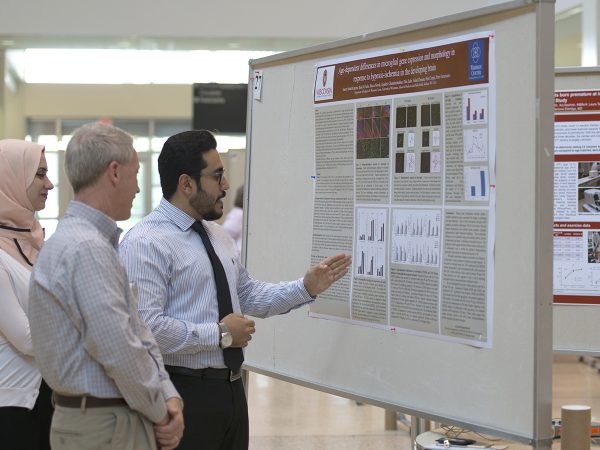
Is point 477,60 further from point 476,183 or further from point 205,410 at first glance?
point 205,410

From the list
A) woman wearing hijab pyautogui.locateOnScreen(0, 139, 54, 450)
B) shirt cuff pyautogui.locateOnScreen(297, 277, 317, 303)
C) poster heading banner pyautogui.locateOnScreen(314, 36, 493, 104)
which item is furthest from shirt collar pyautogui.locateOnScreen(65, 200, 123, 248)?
poster heading banner pyautogui.locateOnScreen(314, 36, 493, 104)

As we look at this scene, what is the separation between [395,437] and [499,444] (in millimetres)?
2661

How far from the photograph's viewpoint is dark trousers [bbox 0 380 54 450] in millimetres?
2869

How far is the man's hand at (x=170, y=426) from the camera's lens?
2221 mm

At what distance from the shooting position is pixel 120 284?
212 cm

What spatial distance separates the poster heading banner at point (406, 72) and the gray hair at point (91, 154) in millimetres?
942

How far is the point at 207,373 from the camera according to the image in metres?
2.72

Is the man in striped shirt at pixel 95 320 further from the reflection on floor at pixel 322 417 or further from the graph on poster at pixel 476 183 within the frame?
the reflection on floor at pixel 322 417

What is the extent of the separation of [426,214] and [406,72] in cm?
45

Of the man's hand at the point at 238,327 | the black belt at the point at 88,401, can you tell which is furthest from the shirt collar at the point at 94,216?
the man's hand at the point at 238,327

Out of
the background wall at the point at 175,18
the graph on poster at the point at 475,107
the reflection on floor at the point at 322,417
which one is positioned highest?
the background wall at the point at 175,18

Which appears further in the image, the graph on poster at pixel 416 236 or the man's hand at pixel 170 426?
the graph on poster at pixel 416 236

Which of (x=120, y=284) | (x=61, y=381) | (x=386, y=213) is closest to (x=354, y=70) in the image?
(x=386, y=213)

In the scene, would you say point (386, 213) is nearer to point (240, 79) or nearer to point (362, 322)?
point (362, 322)
